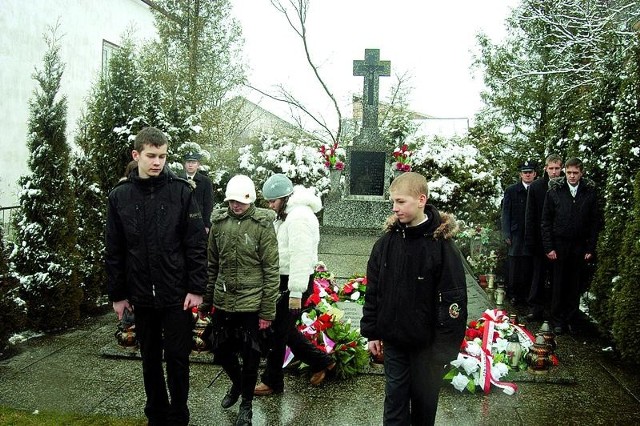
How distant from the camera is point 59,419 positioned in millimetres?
4473

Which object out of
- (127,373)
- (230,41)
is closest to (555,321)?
(127,373)

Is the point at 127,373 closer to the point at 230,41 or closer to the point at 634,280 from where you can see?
the point at 634,280

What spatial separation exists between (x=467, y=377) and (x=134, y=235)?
9.59ft

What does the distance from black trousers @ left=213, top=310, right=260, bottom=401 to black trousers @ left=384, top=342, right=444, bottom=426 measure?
110 cm

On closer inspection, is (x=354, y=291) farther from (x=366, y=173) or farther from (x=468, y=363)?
(x=366, y=173)

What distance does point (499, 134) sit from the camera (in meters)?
13.9

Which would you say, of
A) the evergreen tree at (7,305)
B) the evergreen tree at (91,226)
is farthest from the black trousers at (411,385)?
the evergreen tree at (91,226)

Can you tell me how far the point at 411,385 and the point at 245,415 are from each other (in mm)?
1267

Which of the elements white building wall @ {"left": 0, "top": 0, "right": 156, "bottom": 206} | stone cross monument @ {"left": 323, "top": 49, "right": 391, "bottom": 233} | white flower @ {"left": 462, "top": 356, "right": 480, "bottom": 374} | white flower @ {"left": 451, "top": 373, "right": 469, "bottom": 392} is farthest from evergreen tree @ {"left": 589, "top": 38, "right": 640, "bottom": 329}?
white building wall @ {"left": 0, "top": 0, "right": 156, "bottom": 206}

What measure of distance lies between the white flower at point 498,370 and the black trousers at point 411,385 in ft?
5.60

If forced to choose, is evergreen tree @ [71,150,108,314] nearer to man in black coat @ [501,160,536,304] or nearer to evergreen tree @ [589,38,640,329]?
man in black coat @ [501,160,536,304]

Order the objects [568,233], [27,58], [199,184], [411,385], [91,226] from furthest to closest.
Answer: [27,58], [91,226], [199,184], [568,233], [411,385]

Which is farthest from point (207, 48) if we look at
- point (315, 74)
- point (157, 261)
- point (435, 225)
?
point (435, 225)

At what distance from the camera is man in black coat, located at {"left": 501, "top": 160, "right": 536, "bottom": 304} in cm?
827
